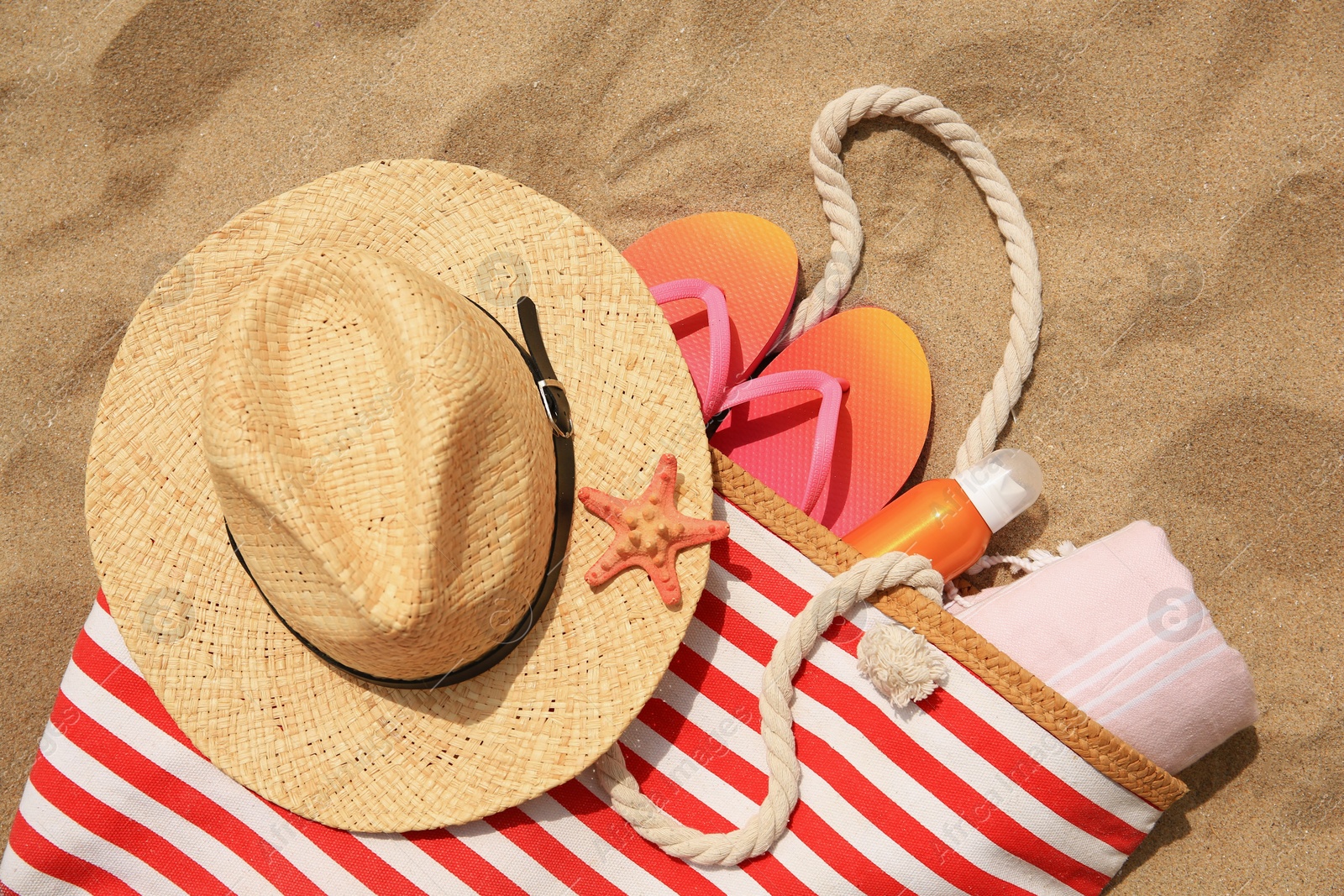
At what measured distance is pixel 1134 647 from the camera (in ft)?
5.16

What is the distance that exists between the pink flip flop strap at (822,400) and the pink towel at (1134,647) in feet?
1.30

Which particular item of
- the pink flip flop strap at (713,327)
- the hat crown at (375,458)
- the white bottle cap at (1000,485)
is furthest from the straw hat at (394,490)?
the white bottle cap at (1000,485)

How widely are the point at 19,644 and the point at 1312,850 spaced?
119 inches

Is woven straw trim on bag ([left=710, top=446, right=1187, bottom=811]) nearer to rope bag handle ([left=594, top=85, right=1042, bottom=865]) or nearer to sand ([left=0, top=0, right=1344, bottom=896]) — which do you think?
rope bag handle ([left=594, top=85, right=1042, bottom=865])

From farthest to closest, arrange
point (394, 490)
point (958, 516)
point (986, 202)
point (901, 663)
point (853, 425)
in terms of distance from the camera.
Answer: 1. point (986, 202)
2. point (853, 425)
3. point (958, 516)
4. point (901, 663)
5. point (394, 490)

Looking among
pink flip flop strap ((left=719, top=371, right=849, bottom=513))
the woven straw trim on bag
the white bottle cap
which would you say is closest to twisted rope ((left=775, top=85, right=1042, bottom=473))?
the white bottle cap

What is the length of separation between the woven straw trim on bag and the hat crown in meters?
0.49

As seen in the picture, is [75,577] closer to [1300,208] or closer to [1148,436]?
[1148,436]

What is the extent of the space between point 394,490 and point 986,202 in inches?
63.1

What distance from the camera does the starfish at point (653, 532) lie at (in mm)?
1356

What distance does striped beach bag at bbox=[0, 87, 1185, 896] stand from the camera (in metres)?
1.54

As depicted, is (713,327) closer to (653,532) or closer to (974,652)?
(653,532)

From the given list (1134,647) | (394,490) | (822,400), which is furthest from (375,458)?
(1134,647)

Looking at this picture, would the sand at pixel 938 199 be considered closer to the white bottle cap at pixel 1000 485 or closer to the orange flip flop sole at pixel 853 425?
the orange flip flop sole at pixel 853 425
